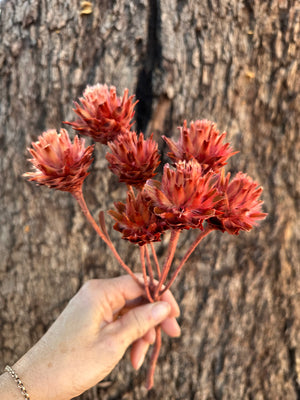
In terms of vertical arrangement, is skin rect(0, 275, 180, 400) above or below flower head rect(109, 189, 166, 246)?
below

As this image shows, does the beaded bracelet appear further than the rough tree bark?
No

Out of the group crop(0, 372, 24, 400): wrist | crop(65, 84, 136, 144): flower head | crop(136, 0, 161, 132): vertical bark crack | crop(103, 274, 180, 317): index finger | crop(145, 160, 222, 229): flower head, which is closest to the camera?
crop(145, 160, 222, 229): flower head

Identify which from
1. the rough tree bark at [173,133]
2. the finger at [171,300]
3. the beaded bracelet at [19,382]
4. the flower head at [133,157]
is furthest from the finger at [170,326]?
the flower head at [133,157]

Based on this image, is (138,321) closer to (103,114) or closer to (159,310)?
(159,310)

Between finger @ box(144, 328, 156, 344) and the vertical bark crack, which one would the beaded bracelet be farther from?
the vertical bark crack

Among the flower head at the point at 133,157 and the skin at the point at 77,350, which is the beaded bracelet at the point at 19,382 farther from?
the flower head at the point at 133,157

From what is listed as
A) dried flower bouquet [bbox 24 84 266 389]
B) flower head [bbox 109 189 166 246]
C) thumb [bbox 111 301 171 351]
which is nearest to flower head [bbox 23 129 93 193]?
dried flower bouquet [bbox 24 84 266 389]
